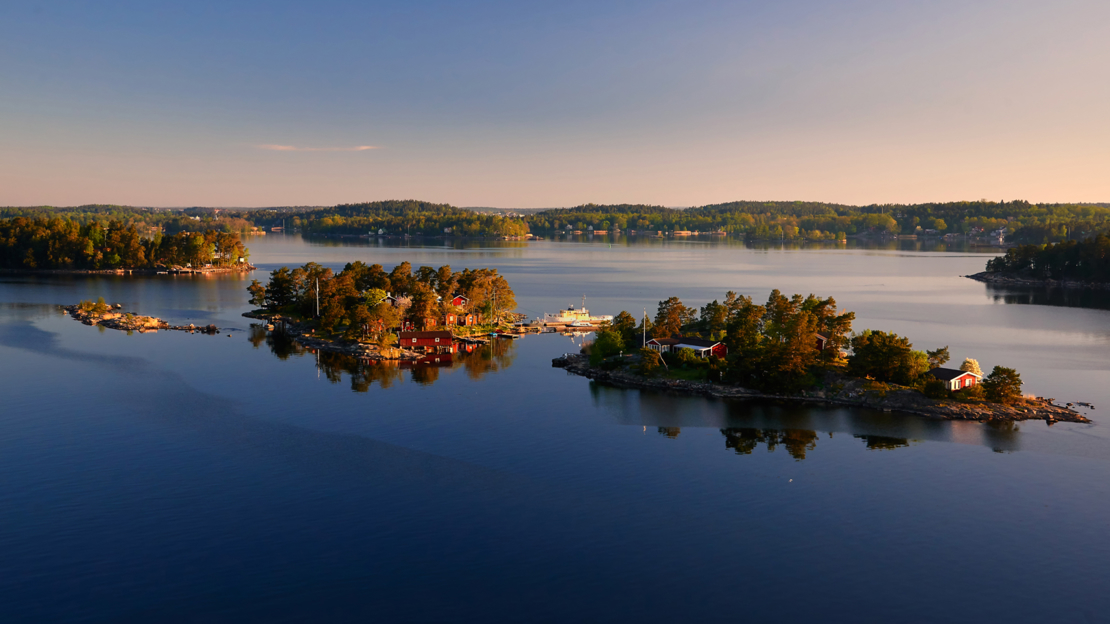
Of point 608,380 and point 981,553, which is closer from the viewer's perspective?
point 981,553

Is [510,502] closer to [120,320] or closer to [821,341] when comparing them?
[821,341]

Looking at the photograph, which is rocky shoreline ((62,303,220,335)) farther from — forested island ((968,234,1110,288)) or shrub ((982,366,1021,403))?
forested island ((968,234,1110,288))

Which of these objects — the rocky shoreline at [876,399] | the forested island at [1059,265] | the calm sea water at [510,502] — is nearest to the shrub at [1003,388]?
the rocky shoreline at [876,399]

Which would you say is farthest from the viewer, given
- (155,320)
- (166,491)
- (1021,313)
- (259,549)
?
(1021,313)

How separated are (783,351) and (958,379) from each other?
747 centimetres

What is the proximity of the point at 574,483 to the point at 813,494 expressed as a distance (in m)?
7.38

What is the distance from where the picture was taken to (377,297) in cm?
4966

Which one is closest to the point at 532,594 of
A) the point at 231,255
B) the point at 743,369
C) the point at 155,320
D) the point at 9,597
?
the point at 9,597

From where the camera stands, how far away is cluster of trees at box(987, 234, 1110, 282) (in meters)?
81.8

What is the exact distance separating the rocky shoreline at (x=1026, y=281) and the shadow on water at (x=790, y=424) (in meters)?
65.4

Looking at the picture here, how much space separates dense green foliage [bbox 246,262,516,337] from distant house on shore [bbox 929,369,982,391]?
29.6 metres

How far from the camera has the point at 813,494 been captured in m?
23.5

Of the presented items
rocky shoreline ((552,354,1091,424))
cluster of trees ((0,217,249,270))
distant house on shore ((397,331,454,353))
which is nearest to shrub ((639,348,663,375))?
rocky shoreline ((552,354,1091,424))

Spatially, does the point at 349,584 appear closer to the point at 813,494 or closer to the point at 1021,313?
the point at 813,494
